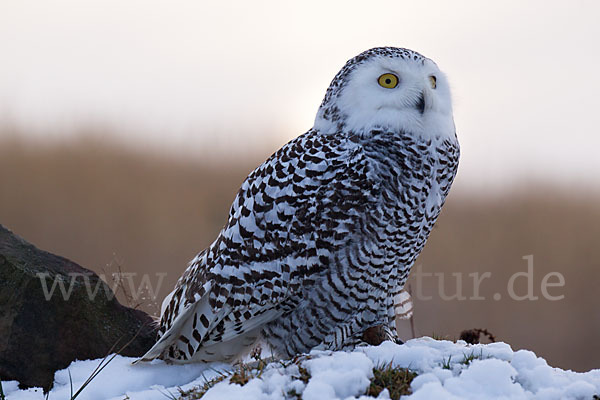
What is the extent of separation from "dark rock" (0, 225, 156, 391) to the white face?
2.08m

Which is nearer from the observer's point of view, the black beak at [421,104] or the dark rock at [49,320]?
the black beak at [421,104]

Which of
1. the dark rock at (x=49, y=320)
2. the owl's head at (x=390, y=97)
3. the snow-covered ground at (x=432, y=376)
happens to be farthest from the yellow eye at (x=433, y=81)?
the dark rock at (x=49, y=320)

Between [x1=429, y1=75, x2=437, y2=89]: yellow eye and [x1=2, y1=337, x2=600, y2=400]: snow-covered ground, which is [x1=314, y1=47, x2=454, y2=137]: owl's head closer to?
[x1=429, y1=75, x2=437, y2=89]: yellow eye

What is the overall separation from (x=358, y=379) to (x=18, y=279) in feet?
8.36

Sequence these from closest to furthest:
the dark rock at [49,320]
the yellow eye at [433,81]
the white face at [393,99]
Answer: the white face at [393,99], the yellow eye at [433,81], the dark rock at [49,320]

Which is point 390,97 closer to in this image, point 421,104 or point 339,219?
point 421,104

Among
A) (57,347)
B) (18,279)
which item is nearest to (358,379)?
(57,347)

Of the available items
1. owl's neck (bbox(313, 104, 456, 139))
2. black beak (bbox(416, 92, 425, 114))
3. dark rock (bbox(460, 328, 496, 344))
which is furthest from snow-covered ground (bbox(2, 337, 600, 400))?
black beak (bbox(416, 92, 425, 114))

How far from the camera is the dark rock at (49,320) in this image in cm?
412

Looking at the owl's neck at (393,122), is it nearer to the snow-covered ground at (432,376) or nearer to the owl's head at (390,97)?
the owl's head at (390,97)

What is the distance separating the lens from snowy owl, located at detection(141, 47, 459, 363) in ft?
11.3

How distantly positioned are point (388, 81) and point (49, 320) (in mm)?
2670

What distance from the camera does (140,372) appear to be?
399cm

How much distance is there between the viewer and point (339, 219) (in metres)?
3.42
